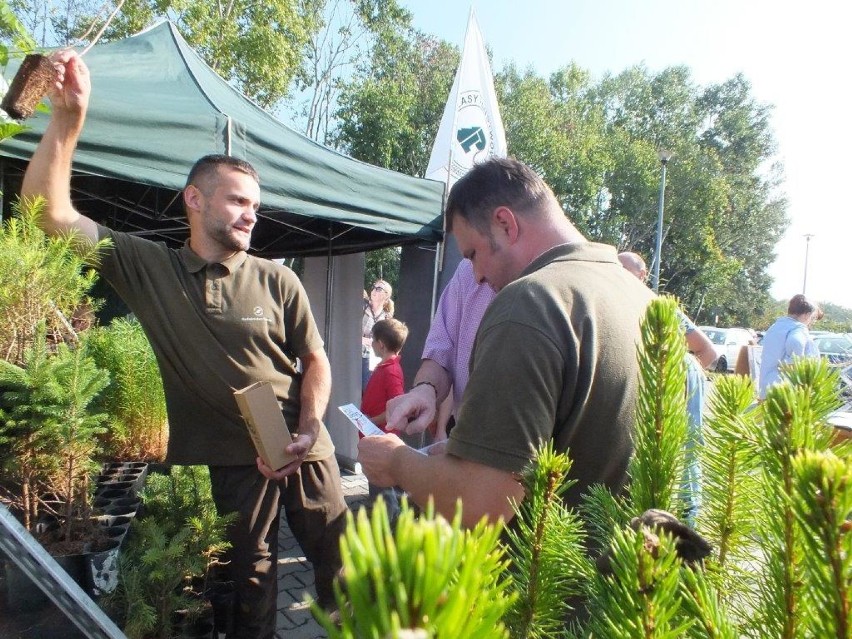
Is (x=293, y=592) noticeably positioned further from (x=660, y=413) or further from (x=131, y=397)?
(x=660, y=413)

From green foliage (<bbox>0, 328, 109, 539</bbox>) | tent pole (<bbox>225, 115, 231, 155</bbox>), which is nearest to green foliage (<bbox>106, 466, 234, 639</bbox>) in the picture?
green foliage (<bbox>0, 328, 109, 539</bbox>)

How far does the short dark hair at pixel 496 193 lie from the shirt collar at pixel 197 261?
1179 mm

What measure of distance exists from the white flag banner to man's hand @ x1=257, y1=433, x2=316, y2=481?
162 inches

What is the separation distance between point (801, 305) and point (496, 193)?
5297mm

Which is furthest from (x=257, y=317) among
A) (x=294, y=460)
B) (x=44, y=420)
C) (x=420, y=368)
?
(x=44, y=420)

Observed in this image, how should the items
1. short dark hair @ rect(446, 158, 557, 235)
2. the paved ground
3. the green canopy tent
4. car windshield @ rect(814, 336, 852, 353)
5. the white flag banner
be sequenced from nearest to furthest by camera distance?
short dark hair @ rect(446, 158, 557, 235) < the paved ground < the green canopy tent < the white flag banner < car windshield @ rect(814, 336, 852, 353)

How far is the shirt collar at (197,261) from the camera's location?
7.64 feet

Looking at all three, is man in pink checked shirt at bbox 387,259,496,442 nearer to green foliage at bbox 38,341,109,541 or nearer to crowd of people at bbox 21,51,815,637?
crowd of people at bbox 21,51,815,637

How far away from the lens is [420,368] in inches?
101

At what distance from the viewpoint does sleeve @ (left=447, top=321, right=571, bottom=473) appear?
0.97 meters

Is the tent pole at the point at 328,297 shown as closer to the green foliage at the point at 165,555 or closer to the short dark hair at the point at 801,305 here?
the green foliage at the point at 165,555

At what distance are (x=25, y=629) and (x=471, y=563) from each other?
4.85 feet

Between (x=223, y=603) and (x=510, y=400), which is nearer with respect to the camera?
(x=510, y=400)

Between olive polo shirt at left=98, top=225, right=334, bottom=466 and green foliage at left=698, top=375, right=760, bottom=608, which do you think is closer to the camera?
green foliage at left=698, top=375, right=760, bottom=608
